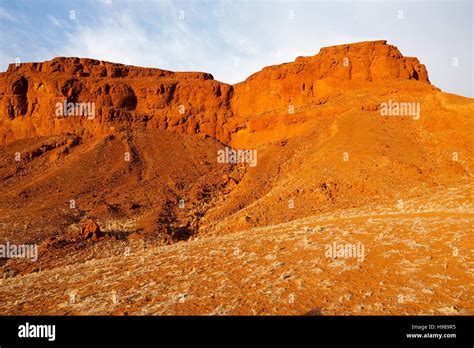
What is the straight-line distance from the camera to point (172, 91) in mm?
45438

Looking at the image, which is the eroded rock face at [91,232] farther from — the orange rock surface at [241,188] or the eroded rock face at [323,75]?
the eroded rock face at [323,75]

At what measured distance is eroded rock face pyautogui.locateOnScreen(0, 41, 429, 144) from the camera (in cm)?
3725

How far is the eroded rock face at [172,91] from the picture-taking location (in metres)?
37.2

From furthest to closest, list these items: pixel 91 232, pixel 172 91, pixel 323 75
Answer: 1. pixel 172 91
2. pixel 323 75
3. pixel 91 232

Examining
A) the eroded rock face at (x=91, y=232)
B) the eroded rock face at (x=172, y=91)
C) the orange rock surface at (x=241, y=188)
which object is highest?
the eroded rock face at (x=172, y=91)

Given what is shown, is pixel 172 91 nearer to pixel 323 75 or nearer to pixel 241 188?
pixel 323 75

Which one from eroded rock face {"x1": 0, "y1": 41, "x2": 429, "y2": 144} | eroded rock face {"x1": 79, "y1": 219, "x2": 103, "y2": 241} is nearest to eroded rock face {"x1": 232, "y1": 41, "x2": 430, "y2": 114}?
eroded rock face {"x1": 0, "y1": 41, "x2": 429, "y2": 144}

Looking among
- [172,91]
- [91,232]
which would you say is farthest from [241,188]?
[172,91]

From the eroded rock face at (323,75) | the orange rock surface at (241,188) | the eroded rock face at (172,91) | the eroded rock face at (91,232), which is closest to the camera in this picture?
the orange rock surface at (241,188)

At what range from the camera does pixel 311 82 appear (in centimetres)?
3994

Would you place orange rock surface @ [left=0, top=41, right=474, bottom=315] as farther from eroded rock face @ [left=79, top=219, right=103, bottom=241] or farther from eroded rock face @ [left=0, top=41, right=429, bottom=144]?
eroded rock face @ [left=79, top=219, right=103, bottom=241]

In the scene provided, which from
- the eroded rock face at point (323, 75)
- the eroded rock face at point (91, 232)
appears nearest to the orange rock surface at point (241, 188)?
→ the eroded rock face at point (323, 75)
